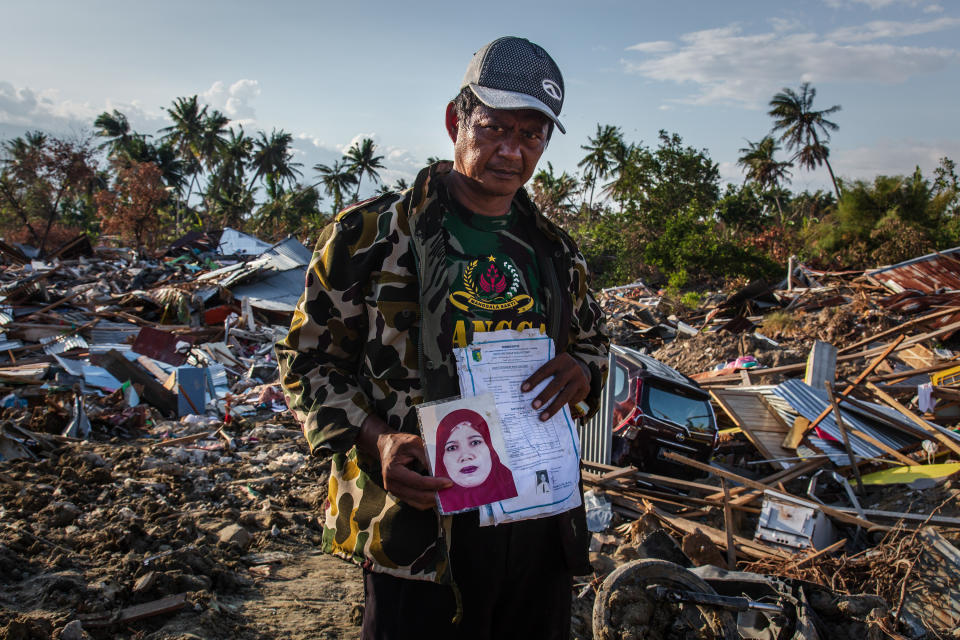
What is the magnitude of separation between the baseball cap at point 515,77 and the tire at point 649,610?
85.2 inches

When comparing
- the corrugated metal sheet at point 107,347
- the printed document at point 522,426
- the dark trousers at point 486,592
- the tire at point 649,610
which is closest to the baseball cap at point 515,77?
the printed document at point 522,426

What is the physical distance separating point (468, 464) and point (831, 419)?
682 centimetres

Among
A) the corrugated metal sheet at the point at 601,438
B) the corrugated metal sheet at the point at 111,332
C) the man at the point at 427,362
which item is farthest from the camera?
the corrugated metal sheet at the point at 111,332

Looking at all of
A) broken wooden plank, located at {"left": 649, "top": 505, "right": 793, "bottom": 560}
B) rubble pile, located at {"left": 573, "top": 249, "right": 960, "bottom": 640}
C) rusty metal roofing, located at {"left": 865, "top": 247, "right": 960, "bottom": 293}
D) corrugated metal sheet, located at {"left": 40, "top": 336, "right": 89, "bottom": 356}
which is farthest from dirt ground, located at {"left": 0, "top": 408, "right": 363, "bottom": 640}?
rusty metal roofing, located at {"left": 865, "top": 247, "right": 960, "bottom": 293}

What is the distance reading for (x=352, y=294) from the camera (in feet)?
4.61

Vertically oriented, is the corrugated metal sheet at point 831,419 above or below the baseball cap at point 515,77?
below

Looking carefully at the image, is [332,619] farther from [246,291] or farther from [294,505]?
[246,291]

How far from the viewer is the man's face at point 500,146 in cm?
147

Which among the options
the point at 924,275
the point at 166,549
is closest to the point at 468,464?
the point at 166,549

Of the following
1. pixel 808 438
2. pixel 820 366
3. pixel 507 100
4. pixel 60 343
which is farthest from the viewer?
pixel 60 343

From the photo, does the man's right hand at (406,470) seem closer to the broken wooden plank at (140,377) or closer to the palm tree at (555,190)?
the broken wooden plank at (140,377)

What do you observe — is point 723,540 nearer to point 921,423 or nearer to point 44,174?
point 921,423

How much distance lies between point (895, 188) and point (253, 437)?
85.9 feet

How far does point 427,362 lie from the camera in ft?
4.50
